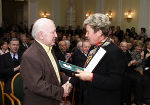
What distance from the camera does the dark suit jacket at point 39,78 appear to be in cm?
197

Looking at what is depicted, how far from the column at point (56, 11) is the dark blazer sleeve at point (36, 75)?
15246mm

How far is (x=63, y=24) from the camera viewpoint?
1766 cm

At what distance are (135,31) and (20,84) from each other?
11.3 metres

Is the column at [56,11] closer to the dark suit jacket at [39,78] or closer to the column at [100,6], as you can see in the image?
the column at [100,6]

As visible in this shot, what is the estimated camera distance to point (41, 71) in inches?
79.0

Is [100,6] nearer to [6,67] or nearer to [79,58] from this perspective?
[79,58]

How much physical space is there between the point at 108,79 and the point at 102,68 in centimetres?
14

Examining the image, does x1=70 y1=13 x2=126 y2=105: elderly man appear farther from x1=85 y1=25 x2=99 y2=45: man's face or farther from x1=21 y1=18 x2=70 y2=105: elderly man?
x1=21 y1=18 x2=70 y2=105: elderly man

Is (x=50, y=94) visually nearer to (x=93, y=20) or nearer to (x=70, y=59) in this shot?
(x=93, y=20)

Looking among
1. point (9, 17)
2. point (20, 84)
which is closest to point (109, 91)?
point (20, 84)

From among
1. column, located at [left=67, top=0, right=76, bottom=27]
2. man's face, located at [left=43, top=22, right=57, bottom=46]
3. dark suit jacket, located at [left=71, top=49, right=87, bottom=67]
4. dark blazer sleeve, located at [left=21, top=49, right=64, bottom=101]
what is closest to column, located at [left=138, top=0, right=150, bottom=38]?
column, located at [left=67, top=0, right=76, bottom=27]

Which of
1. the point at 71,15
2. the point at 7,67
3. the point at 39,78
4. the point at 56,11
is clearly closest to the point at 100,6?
the point at 71,15

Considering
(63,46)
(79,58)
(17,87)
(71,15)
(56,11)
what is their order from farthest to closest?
1. (71,15)
2. (56,11)
3. (63,46)
4. (79,58)
5. (17,87)

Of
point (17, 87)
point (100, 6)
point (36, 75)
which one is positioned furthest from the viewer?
point (100, 6)
